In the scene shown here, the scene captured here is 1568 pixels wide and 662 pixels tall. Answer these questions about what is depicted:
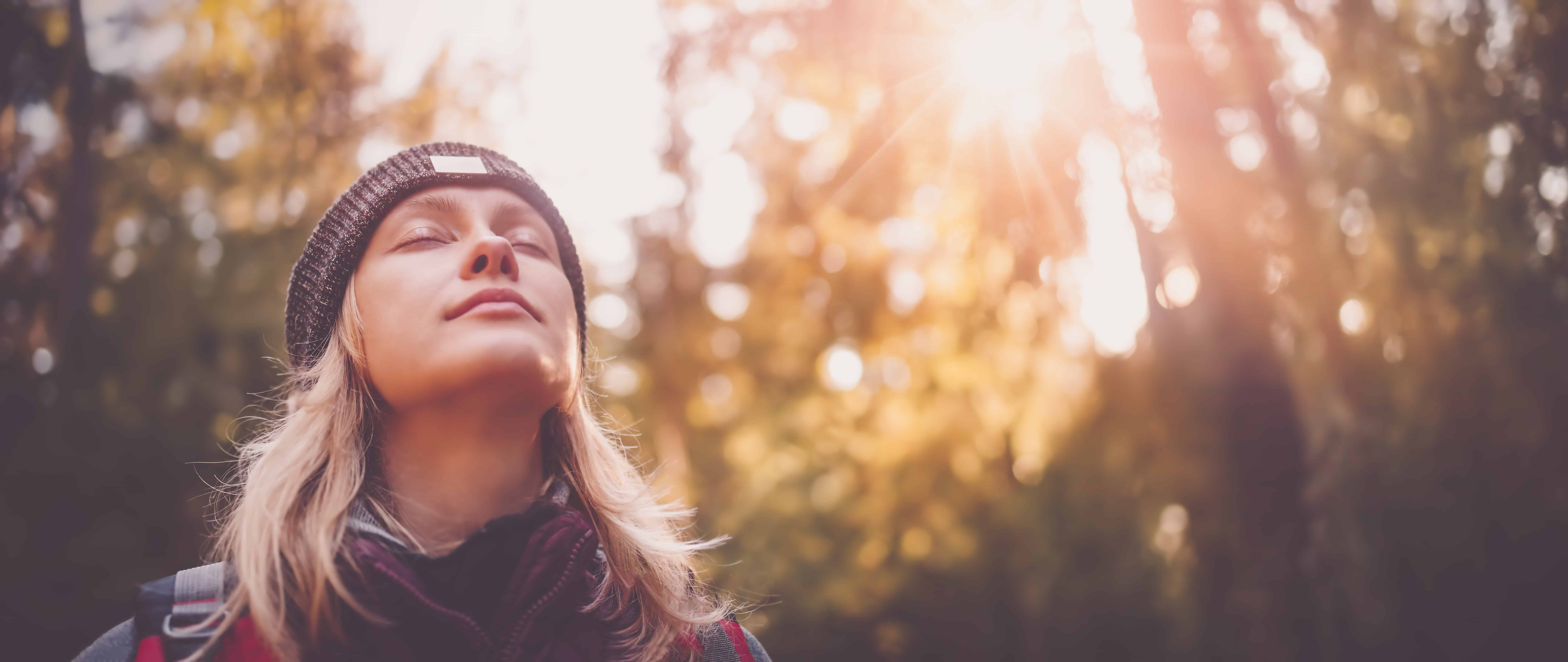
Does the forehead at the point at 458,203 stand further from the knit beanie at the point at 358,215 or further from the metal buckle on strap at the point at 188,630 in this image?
the metal buckle on strap at the point at 188,630

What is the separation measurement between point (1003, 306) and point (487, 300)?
348 centimetres

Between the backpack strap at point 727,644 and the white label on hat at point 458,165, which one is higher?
the white label on hat at point 458,165

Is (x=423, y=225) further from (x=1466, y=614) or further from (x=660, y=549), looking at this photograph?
(x=1466, y=614)

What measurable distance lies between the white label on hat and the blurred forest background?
292cm

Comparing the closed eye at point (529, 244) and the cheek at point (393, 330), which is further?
the closed eye at point (529, 244)

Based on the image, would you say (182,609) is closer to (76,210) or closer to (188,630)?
(188,630)

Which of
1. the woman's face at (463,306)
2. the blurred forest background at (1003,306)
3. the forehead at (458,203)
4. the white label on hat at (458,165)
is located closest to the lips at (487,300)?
the woman's face at (463,306)

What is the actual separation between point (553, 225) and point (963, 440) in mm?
4521

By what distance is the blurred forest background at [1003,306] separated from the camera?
14.1 feet

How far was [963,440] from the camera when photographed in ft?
20.1

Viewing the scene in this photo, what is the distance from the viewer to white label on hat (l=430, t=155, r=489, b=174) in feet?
6.29

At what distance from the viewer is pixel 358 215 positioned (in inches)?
73.7

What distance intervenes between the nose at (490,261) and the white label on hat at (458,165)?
0.90ft

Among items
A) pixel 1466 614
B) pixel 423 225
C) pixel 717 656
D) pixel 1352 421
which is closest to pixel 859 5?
pixel 423 225
